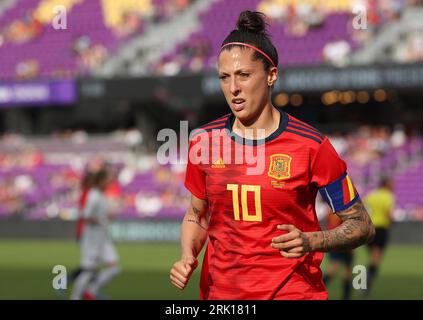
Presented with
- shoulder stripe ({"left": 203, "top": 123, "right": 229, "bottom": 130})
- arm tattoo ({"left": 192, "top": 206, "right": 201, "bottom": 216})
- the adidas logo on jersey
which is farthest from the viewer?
arm tattoo ({"left": 192, "top": 206, "right": 201, "bottom": 216})

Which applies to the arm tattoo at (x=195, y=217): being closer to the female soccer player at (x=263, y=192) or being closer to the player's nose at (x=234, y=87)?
the female soccer player at (x=263, y=192)

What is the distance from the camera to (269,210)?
5.08m

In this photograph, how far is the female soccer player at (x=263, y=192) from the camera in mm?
5082

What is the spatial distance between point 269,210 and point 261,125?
0.50 m

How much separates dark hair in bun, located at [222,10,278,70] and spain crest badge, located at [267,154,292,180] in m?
0.51

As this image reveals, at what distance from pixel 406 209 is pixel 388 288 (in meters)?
13.0

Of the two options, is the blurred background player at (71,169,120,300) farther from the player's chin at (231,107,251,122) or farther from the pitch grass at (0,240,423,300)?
the player's chin at (231,107,251,122)

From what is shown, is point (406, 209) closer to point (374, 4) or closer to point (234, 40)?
point (374, 4)

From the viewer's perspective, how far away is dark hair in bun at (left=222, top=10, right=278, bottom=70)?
511 cm

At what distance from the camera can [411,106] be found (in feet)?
110

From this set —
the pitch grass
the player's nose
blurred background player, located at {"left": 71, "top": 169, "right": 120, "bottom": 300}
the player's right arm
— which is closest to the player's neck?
the player's nose

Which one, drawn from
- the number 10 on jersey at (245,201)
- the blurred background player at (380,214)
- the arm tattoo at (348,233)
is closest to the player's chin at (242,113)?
the number 10 on jersey at (245,201)

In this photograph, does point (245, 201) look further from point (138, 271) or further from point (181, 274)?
point (138, 271)
